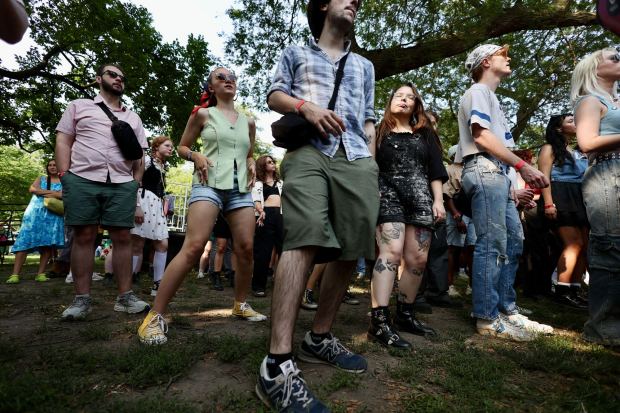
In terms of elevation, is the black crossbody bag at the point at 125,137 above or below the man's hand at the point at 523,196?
above

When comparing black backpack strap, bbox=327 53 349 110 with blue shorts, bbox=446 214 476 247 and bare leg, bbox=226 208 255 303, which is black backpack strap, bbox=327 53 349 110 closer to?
bare leg, bbox=226 208 255 303

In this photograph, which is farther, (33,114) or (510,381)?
(33,114)

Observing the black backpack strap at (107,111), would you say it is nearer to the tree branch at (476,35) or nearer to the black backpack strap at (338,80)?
the black backpack strap at (338,80)

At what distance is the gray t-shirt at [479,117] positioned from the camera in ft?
10.5

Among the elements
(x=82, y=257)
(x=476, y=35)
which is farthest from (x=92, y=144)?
A: (x=476, y=35)

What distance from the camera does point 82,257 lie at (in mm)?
3346

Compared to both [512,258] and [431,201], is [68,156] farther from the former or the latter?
[512,258]

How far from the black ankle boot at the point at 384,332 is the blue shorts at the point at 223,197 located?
4.51ft

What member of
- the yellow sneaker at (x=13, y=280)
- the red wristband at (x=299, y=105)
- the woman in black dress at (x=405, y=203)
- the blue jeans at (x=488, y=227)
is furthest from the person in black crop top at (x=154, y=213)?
the blue jeans at (x=488, y=227)

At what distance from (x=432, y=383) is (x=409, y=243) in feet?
4.26

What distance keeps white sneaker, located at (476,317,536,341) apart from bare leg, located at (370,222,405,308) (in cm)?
98

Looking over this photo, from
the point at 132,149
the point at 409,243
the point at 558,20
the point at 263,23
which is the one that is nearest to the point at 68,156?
the point at 132,149

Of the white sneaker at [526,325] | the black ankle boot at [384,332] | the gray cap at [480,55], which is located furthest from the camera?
the gray cap at [480,55]

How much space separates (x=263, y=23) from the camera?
11.7 meters
